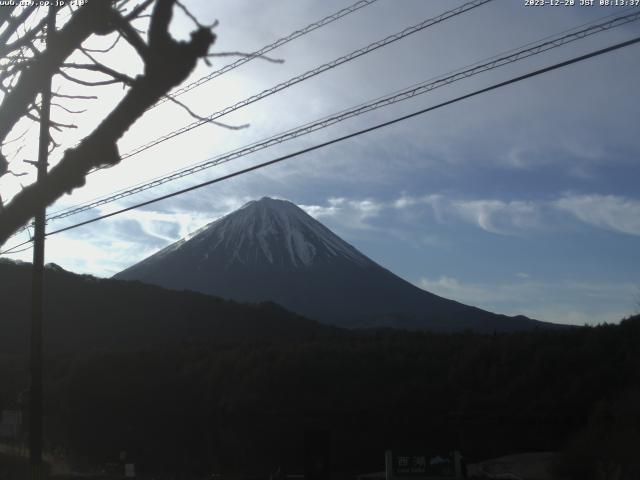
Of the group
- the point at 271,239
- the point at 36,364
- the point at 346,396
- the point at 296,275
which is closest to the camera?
the point at 36,364

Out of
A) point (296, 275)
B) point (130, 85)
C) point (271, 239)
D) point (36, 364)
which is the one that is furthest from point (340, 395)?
point (271, 239)

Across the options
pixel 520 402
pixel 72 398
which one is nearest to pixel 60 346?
pixel 72 398

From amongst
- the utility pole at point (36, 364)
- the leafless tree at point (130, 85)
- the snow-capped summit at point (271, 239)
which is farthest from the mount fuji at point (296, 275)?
the leafless tree at point (130, 85)

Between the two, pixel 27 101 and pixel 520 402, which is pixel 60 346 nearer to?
pixel 520 402

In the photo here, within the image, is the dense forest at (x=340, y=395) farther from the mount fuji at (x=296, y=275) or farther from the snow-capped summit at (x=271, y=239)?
the snow-capped summit at (x=271, y=239)

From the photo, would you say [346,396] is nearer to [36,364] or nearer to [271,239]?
[36,364]


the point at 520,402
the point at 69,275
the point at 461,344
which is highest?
the point at 69,275
